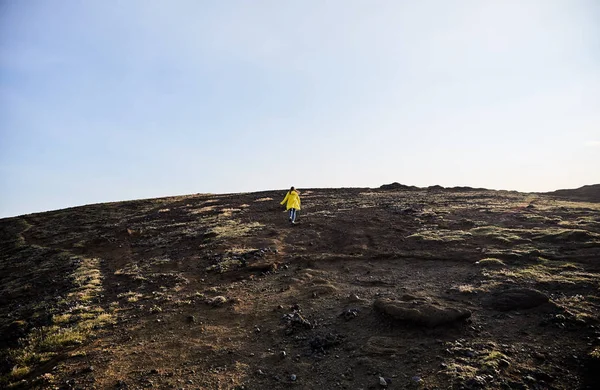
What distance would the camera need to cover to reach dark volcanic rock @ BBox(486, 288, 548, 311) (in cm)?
1080

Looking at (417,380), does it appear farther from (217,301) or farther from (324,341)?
(217,301)

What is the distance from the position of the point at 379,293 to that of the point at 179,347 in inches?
267

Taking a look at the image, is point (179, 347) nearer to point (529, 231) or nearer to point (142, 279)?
point (142, 279)

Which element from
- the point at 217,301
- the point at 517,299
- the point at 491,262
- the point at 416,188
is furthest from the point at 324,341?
the point at 416,188

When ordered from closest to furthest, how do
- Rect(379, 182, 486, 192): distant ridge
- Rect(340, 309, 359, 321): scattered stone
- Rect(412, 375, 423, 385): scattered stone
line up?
Rect(412, 375, 423, 385): scattered stone
Rect(340, 309, 359, 321): scattered stone
Rect(379, 182, 486, 192): distant ridge

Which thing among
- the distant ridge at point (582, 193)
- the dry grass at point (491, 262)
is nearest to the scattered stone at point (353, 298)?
the dry grass at point (491, 262)

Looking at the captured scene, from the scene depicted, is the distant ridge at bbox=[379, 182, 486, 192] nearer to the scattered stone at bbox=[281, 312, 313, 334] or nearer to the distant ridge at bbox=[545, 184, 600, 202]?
the distant ridge at bbox=[545, 184, 600, 202]

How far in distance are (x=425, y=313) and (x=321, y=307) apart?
11.2ft

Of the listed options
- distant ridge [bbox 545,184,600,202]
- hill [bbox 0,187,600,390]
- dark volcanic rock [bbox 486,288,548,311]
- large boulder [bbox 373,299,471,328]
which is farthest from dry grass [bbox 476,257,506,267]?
distant ridge [bbox 545,184,600,202]

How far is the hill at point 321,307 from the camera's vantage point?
845 centimetres

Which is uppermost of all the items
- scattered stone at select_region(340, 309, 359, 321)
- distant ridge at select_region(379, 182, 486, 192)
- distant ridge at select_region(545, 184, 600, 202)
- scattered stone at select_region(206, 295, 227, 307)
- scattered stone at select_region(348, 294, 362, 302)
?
distant ridge at select_region(379, 182, 486, 192)

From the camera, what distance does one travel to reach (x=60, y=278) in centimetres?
1881

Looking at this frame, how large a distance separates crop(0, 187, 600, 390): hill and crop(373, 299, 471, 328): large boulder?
0.12 feet

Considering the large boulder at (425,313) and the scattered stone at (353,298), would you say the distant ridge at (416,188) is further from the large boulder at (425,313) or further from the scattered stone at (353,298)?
the large boulder at (425,313)
